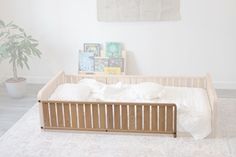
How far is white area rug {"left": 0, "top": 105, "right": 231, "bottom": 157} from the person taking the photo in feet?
10.6

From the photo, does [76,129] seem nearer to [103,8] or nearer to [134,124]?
[134,124]

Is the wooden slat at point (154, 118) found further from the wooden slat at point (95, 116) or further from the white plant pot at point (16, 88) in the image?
the white plant pot at point (16, 88)

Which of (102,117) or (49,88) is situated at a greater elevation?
(49,88)

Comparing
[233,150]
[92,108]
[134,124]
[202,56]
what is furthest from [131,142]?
[202,56]

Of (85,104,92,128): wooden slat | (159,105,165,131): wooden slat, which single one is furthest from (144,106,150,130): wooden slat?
(85,104,92,128): wooden slat

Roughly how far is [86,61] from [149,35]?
88 centimetres

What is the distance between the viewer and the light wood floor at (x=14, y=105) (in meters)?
4.00

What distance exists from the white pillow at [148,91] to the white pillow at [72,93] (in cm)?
49

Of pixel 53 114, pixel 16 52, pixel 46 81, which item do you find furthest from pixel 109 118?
pixel 46 81

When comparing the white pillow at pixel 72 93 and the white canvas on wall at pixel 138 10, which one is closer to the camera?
the white pillow at pixel 72 93

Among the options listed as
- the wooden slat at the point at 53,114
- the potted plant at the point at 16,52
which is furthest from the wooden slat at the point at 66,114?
the potted plant at the point at 16,52

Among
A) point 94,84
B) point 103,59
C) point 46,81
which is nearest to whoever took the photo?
point 94,84

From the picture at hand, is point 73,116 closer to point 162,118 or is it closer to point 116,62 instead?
point 162,118

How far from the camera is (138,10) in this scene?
467cm
